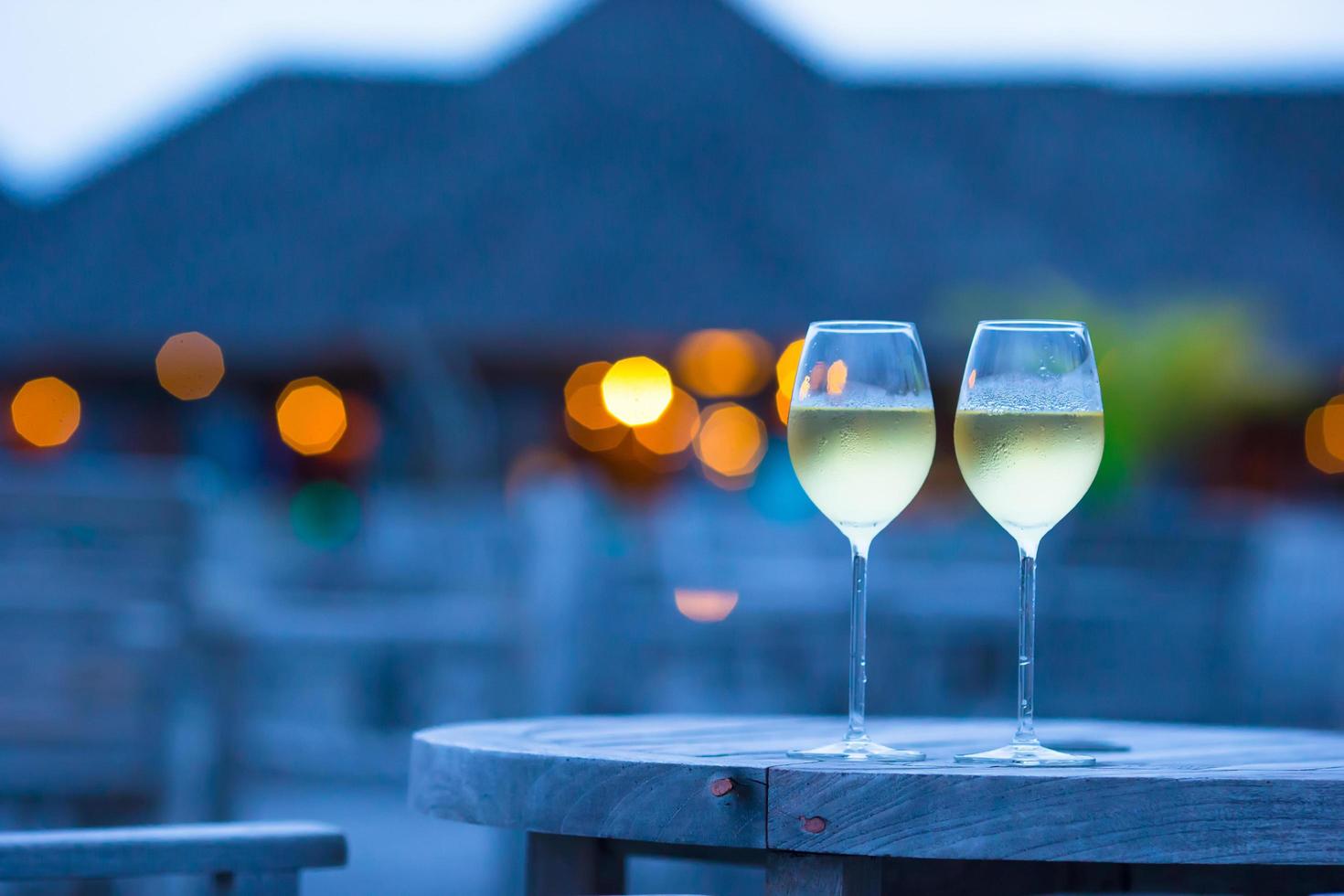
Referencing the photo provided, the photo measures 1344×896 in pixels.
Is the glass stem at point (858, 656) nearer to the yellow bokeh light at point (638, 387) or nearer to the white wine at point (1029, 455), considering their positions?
Answer: the white wine at point (1029, 455)

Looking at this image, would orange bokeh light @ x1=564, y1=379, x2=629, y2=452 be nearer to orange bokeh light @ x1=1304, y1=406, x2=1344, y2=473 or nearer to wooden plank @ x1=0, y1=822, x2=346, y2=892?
orange bokeh light @ x1=1304, y1=406, x2=1344, y2=473

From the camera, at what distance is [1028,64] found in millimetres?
23156

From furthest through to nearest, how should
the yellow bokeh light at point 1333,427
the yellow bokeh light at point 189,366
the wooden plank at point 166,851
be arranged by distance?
the yellow bokeh light at point 1333,427
the yellow bokeh light at point 189,366
the wooden plank at point 166,851

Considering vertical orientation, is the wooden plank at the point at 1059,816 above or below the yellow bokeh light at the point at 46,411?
below

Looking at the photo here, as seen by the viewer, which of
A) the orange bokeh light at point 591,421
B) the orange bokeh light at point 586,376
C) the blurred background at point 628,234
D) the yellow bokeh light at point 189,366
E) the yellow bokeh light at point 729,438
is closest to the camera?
the blurred background at point 628,234

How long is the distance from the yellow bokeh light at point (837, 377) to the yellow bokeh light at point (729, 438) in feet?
56.9

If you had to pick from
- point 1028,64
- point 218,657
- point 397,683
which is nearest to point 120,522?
point 218,657

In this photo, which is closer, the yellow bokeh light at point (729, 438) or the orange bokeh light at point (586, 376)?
the orange bokeh light at point (586, 376)

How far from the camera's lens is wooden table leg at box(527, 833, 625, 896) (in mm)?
1789

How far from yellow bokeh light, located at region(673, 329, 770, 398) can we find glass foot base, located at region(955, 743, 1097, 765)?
54.7ft

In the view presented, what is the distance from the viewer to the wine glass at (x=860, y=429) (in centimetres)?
157

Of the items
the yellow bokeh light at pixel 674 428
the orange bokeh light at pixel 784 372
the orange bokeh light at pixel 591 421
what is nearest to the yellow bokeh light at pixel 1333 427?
the orange bokeh light at pixel 784 372

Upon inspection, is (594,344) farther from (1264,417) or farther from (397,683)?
(397,683)

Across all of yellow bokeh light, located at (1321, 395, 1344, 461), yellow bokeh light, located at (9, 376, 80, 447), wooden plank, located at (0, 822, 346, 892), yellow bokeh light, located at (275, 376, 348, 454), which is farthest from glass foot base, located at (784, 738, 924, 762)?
yellow bokeh light, located at (9, 376, 80, 447)
